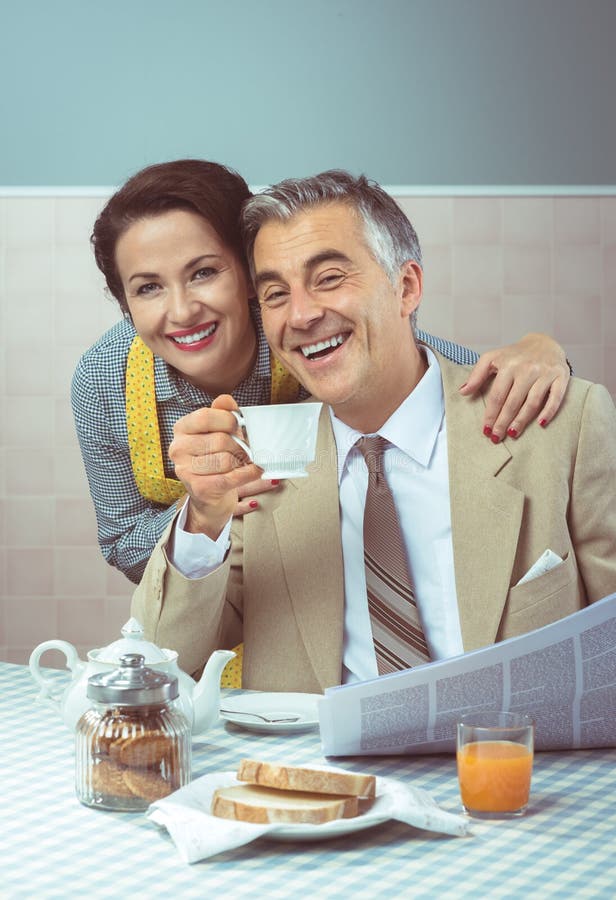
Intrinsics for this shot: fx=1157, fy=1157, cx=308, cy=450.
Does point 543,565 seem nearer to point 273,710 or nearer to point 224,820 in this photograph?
point 273,710

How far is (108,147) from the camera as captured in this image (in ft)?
12.5

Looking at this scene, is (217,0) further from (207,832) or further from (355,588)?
(207,832)

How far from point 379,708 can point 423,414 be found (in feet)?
2.55

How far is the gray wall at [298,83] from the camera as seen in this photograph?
381cm

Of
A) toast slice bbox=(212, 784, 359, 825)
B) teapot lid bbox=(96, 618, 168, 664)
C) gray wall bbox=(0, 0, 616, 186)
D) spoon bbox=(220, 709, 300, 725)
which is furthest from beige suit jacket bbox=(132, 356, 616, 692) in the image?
gray wall bbox=(0, 0, 616, 186)

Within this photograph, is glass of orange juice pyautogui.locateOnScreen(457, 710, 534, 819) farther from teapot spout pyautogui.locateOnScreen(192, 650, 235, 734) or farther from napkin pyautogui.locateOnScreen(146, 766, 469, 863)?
teapot spout pyautogui.locateOnScreen(192, 650, 235, 734)

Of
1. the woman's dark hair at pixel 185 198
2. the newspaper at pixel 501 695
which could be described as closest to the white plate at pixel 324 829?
the newspaper at pixel 501 695

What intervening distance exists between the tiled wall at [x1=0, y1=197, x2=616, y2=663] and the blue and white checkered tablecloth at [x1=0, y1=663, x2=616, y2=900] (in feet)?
8.66

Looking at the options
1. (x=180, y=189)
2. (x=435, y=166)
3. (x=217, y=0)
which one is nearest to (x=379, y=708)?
(x=180, y=189)

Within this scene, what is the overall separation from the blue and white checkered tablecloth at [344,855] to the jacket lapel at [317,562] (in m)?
0.55

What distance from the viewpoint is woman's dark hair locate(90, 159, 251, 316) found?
208cm

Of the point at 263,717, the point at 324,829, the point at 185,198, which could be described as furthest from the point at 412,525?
the point at 324,829

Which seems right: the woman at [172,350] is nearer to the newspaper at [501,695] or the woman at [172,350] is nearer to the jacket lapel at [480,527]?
the jacket lapel at [480,527]

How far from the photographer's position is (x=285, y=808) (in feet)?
3.68
